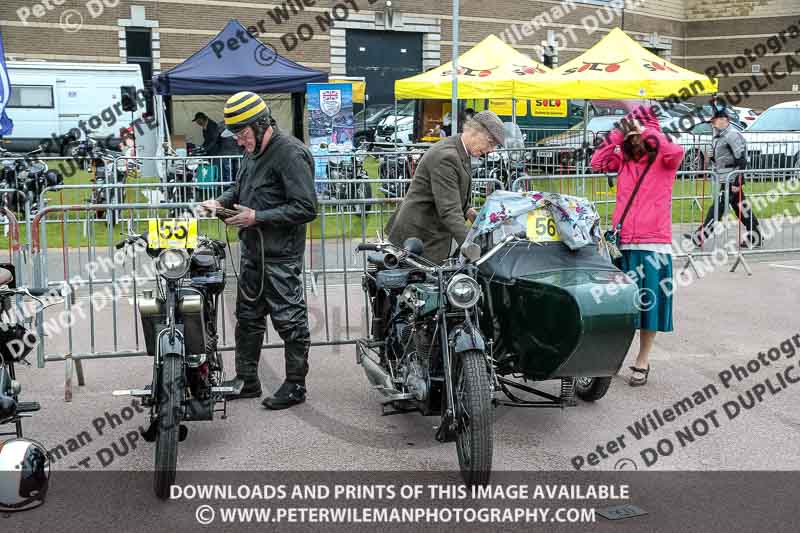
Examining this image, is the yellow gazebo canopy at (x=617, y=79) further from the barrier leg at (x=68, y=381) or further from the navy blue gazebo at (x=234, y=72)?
the barrier leg at (x=68, y=381)

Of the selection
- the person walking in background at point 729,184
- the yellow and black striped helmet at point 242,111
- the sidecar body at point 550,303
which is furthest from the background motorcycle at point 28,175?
the sidecar body at point 550,303

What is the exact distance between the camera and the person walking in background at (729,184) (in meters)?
11.0

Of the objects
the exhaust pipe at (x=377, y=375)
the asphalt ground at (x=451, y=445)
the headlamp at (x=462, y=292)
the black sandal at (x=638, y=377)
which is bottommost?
the asphalt ground at (x=451, y=445)

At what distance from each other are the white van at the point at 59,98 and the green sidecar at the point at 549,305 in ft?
69.4

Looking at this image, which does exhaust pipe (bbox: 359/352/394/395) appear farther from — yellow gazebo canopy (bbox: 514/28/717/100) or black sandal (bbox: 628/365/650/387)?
yellow gazebo canopy (bbox: 514/28/717/100)

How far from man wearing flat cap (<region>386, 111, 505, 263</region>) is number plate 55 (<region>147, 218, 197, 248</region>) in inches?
60.2

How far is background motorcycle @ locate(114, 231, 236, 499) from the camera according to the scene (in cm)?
441

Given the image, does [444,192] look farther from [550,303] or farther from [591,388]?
[591,388]

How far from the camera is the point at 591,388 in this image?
5875 mm

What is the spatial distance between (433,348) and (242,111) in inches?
70.7

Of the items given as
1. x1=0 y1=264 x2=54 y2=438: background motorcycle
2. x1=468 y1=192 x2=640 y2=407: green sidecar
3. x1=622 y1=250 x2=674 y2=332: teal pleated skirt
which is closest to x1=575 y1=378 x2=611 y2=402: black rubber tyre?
x1=468 y1=192 x2=640 y2=407: green sidecar

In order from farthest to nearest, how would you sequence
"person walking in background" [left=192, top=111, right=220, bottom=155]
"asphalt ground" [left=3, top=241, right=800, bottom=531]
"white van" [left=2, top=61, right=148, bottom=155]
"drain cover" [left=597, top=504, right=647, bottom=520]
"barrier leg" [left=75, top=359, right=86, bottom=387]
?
"white van" [left=2, top=61, right=148, bottom=155] → "person walking in background" [left=192, top=111, right=220, bottom=155] → "barrier leg" [left=75, top=359, right=86, bottom=387] → "asphalt ground" [left=3, top=241, right=800, bottom=531] → "drain cover" [left=597, top=504, right=647, bottom=520]

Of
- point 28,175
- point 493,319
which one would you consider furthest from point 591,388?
point 28,175

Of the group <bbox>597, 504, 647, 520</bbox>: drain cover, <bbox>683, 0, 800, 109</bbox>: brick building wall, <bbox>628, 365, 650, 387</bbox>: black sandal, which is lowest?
<bbox>597, 504, 647, 520</bbox>: drain cover
